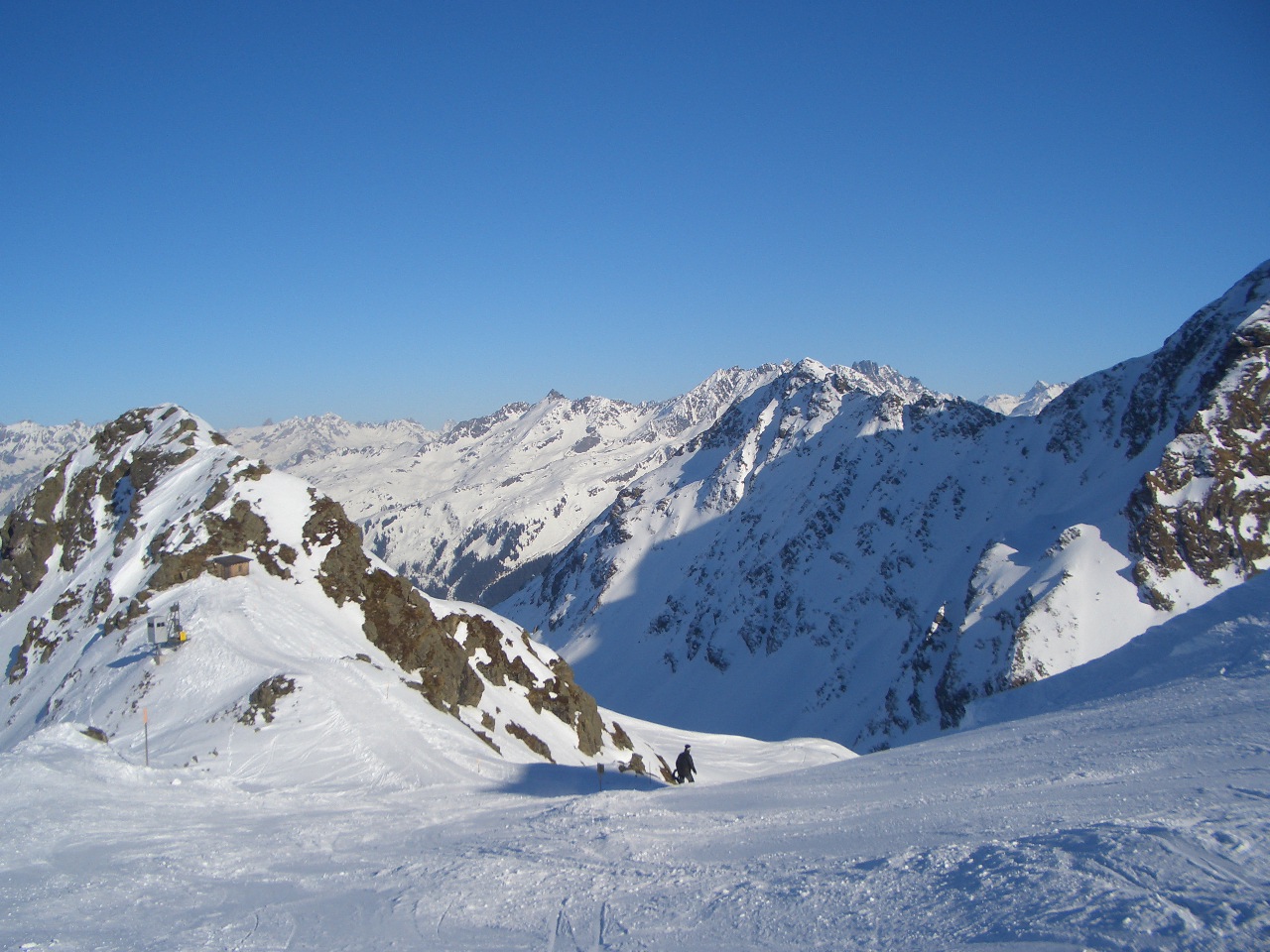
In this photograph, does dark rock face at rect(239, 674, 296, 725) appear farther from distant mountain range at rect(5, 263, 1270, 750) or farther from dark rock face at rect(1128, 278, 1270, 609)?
dark rock face at rect(1128, 278, 1270, 609)

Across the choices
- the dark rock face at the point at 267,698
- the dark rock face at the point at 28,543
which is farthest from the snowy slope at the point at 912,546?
the dark rock face at the point at 28,543

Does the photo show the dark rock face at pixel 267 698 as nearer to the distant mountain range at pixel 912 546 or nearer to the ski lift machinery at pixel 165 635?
the ski lift machinery at pixel 165 635

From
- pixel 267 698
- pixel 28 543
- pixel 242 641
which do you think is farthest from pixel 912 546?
pixel 267 698

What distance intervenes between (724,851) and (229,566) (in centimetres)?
3135

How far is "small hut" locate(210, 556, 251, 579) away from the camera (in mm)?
36125

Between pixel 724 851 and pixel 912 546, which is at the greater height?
pixel 912 546

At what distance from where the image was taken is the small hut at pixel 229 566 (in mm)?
36125

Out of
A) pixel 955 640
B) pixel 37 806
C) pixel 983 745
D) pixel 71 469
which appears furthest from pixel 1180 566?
pixel 71 469

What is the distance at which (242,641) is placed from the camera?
31.3 m

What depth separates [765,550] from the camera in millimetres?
142625

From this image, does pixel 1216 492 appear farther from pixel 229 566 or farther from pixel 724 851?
pixel 229 566

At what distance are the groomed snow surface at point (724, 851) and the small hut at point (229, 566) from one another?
14.7 m

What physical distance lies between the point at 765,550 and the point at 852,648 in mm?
31940

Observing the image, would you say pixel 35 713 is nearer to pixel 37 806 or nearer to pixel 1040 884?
pixel 37 806
